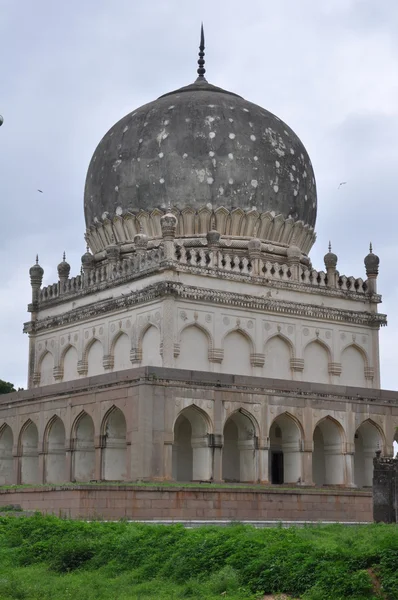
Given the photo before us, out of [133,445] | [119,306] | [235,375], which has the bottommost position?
[133,445]

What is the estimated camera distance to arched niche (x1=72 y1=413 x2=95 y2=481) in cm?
2197

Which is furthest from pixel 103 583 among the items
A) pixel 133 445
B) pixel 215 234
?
pixel 215 234

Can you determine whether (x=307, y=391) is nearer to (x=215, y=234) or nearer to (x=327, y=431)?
(x=327, y=431)

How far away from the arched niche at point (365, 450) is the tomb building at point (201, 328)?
32mm

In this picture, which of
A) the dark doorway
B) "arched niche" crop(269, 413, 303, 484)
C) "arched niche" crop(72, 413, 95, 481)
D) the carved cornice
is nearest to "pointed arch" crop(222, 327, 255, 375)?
the carved cornice

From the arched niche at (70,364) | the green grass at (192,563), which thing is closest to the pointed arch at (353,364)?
the arched niche at (70,364)

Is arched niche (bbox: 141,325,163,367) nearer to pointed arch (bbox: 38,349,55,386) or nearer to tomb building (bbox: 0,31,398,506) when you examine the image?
tomb building (bbox: 0,31,398,506)

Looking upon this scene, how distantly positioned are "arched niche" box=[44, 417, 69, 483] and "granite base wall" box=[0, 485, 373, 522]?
4.89m

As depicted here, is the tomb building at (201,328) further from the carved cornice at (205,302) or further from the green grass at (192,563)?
the green grass at (192,563)

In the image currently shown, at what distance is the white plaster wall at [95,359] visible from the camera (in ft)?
79.8

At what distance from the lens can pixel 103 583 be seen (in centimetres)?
1135

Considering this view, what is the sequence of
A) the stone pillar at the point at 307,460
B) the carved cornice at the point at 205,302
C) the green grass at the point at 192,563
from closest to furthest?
the green grass at the point at 192,563, the stone pillar at the point at 307,460, the carved cornice at the point at 205,302

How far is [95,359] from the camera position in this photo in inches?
966

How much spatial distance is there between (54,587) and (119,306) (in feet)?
41.9
